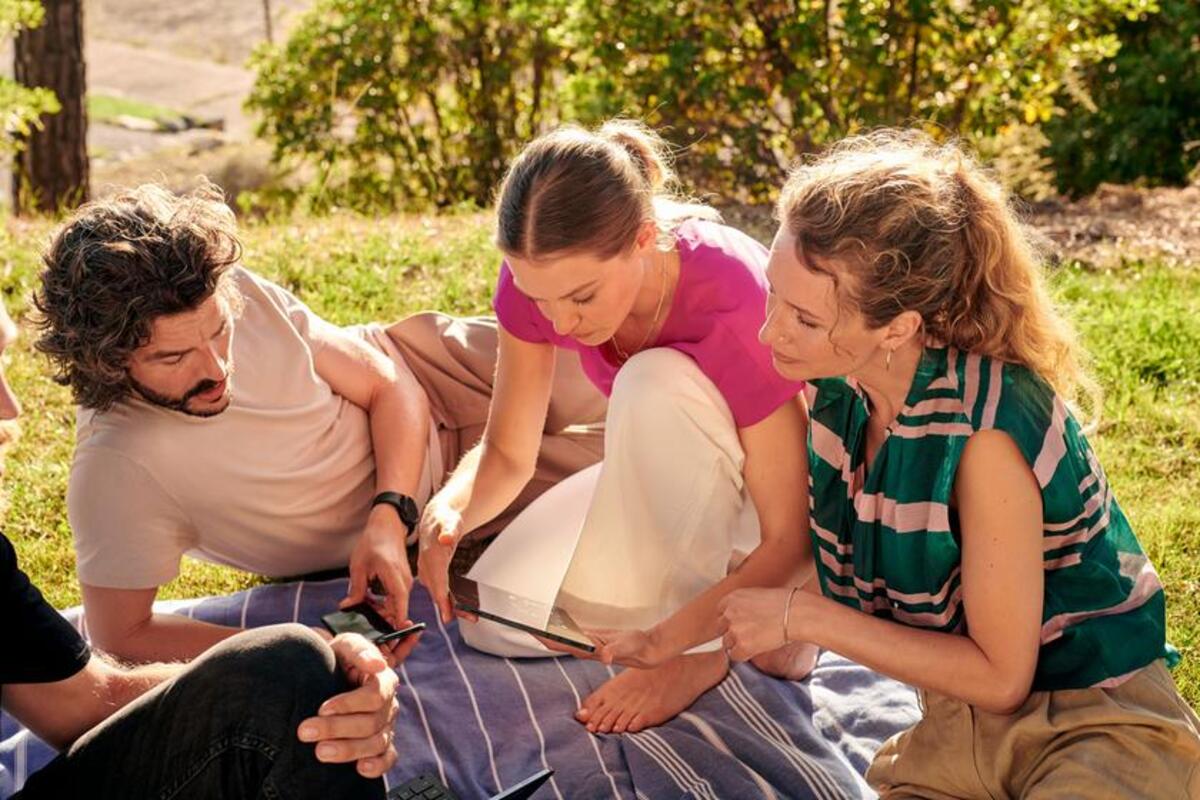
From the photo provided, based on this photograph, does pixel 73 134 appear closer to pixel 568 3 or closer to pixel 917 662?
pixel 568 3

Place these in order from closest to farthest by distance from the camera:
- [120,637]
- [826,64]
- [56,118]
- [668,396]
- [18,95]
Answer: [668,396]
[120,637]
[18,95]
[826,64]
[56,118]

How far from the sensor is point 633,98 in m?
6.32

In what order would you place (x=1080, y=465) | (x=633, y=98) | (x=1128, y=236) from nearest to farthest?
(x=1080, y=465), (x=1128, y=236), (x=633, y=98)

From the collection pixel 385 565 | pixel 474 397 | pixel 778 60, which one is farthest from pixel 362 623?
pixel 778 60

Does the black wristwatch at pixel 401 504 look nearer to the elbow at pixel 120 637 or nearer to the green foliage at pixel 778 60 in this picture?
the elbow at pixel 120 637

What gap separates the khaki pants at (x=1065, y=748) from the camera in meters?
2.42

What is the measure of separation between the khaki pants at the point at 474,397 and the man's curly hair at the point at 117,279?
904 millimetres

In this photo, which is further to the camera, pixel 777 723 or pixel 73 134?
pixel 73 134

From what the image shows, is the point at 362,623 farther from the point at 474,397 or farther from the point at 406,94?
the point at 406,94

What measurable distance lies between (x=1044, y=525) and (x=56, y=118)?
19.8 ft

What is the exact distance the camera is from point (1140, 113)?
6914 mm

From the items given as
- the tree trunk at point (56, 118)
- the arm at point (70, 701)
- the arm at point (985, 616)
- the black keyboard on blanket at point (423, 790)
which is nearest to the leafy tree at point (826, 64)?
the tree trunk at point (56, 118)

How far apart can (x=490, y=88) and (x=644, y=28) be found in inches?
62.8

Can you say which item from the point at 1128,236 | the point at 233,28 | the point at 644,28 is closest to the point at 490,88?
the point at 644,28
